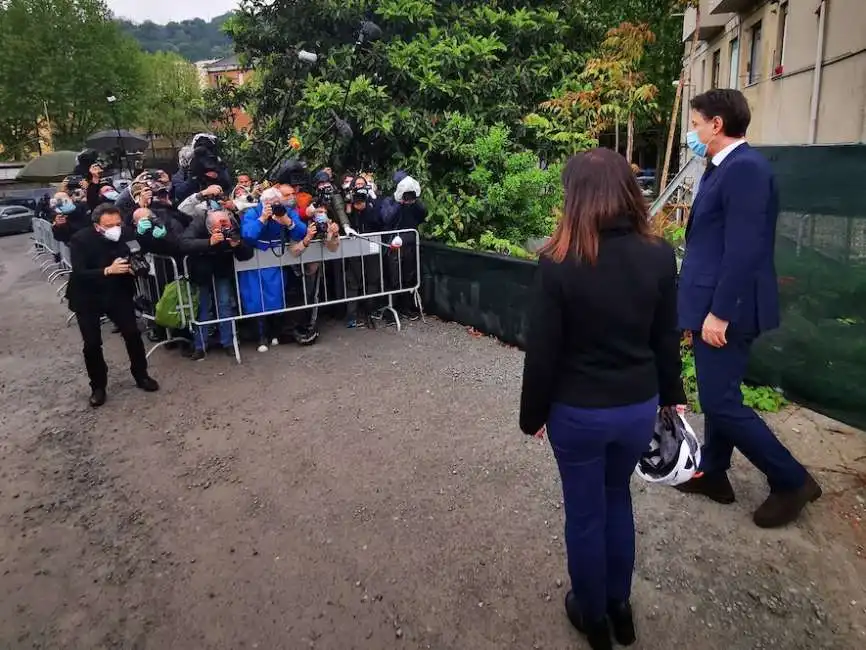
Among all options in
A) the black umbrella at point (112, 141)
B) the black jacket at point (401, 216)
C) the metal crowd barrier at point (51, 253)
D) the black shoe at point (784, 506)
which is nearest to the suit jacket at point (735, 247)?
the black shoe at point (784, 506)

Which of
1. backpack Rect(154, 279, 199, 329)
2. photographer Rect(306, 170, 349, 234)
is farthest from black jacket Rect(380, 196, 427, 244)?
backpack Rect(154, 279, 199, 329)

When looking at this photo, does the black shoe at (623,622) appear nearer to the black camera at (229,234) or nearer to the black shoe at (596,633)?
the black shoe at (596,633)

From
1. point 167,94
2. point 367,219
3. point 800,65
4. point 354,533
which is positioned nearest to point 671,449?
point 354,533

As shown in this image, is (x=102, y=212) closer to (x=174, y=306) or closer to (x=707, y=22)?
(x=174, y=306)

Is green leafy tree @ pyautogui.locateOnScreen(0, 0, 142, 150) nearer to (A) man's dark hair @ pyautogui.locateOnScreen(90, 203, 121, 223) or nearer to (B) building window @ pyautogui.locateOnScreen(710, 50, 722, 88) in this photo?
(B) building window @ pyautogui.locateOnScreen(710, 50, 722, 88)

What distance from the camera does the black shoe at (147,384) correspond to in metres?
5.90

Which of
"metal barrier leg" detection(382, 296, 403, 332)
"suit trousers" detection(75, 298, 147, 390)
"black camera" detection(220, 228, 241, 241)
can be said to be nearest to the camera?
"suit trousers" detection(75, 298, 147, 390)

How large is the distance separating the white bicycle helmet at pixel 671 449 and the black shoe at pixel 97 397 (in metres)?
4.75

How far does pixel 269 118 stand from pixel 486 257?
19.1 ft

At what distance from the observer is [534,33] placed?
10094 mm

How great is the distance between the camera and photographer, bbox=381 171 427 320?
7.68 meters

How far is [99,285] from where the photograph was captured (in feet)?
18.0

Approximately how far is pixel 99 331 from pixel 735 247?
5113 mm

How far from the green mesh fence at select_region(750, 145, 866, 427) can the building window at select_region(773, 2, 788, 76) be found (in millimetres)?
10495
